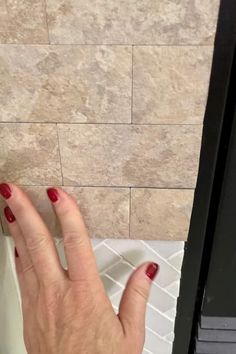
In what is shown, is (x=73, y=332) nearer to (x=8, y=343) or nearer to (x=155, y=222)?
(x=155, y=222)

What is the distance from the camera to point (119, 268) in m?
0.82

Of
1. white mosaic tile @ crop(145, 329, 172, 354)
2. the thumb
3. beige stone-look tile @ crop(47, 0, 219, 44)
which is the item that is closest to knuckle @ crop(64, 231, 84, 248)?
the thumb

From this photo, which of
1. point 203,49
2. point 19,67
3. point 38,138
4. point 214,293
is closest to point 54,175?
point 38,138

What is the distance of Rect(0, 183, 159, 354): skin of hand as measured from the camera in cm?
64

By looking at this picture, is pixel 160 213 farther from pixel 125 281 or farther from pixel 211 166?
pixel 125 281

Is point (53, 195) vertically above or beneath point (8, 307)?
above

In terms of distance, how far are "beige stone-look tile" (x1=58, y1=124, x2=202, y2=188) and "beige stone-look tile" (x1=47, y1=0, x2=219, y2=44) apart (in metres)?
0.12

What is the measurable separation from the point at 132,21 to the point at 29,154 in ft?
0.77

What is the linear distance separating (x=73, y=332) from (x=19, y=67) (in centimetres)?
36

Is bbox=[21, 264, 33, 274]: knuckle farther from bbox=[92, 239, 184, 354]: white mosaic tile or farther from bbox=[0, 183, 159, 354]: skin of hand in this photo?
bbox=[92, 239, 184, 354]: white mosaic tile

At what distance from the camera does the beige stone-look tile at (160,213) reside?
676 millimetres

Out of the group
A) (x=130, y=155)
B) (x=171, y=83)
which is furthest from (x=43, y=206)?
(x=171, y=83)

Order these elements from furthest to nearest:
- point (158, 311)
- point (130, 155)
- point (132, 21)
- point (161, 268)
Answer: point (158, 311)
point (161, 268)
point (130, 155)
point (132, 21)

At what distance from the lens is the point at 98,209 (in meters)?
0.70
